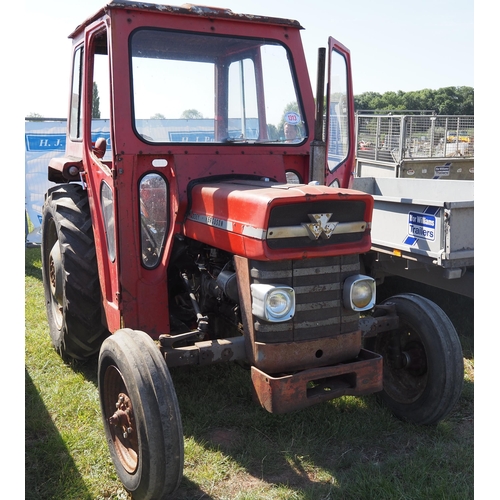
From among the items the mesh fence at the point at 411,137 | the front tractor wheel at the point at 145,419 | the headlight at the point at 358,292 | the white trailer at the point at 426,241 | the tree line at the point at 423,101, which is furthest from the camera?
the tree line at the point at 423,101

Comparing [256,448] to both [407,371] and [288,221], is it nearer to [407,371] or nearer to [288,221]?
[407,371]

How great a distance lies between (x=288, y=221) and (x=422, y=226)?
6.92 ft

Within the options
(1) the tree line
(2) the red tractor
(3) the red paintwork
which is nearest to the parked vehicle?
(2) the red tractor

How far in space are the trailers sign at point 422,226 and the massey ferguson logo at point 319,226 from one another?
183 cm

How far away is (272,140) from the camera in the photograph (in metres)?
3.92

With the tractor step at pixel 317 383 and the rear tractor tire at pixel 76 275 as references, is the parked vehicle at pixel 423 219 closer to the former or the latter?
the tractor step at pixel 317 383

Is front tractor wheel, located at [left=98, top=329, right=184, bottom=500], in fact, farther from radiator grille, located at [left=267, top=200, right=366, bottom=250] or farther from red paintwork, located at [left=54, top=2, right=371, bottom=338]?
radiator grille, located at [left=267, top=200, right=366, bottom=250]

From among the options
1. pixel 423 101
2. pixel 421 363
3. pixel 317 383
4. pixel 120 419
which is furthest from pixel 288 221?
pixel 423 101

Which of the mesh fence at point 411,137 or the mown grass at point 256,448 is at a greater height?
the mesh fence at point 411,137

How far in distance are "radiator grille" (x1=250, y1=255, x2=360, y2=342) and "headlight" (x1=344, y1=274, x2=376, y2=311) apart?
0.04 m

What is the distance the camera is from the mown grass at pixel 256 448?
121 inches

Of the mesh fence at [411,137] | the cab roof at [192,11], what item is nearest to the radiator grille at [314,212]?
the cab roof at [192,11]

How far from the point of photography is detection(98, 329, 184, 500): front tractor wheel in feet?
8.96

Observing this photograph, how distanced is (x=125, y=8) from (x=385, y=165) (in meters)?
7.79
